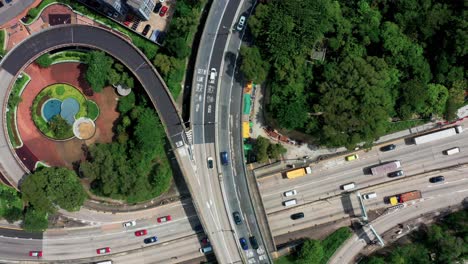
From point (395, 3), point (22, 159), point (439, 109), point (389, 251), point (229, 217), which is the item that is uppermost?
point (395, 3)

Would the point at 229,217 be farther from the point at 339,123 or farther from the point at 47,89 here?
the point at 47,89

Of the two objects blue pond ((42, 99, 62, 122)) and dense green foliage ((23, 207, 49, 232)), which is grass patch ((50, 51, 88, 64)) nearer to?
blue pond ((42, 99, 62, 122))

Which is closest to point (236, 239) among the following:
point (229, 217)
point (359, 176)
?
point (229, 217)

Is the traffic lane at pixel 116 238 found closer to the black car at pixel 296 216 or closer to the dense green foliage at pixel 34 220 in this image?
the dense green foliage at pixel 34 220

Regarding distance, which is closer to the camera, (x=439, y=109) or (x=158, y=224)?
(x=439, y=109)

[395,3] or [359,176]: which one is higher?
[395,3]

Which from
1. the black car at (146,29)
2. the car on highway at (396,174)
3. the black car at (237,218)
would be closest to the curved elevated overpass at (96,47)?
the black car at (146,29)
